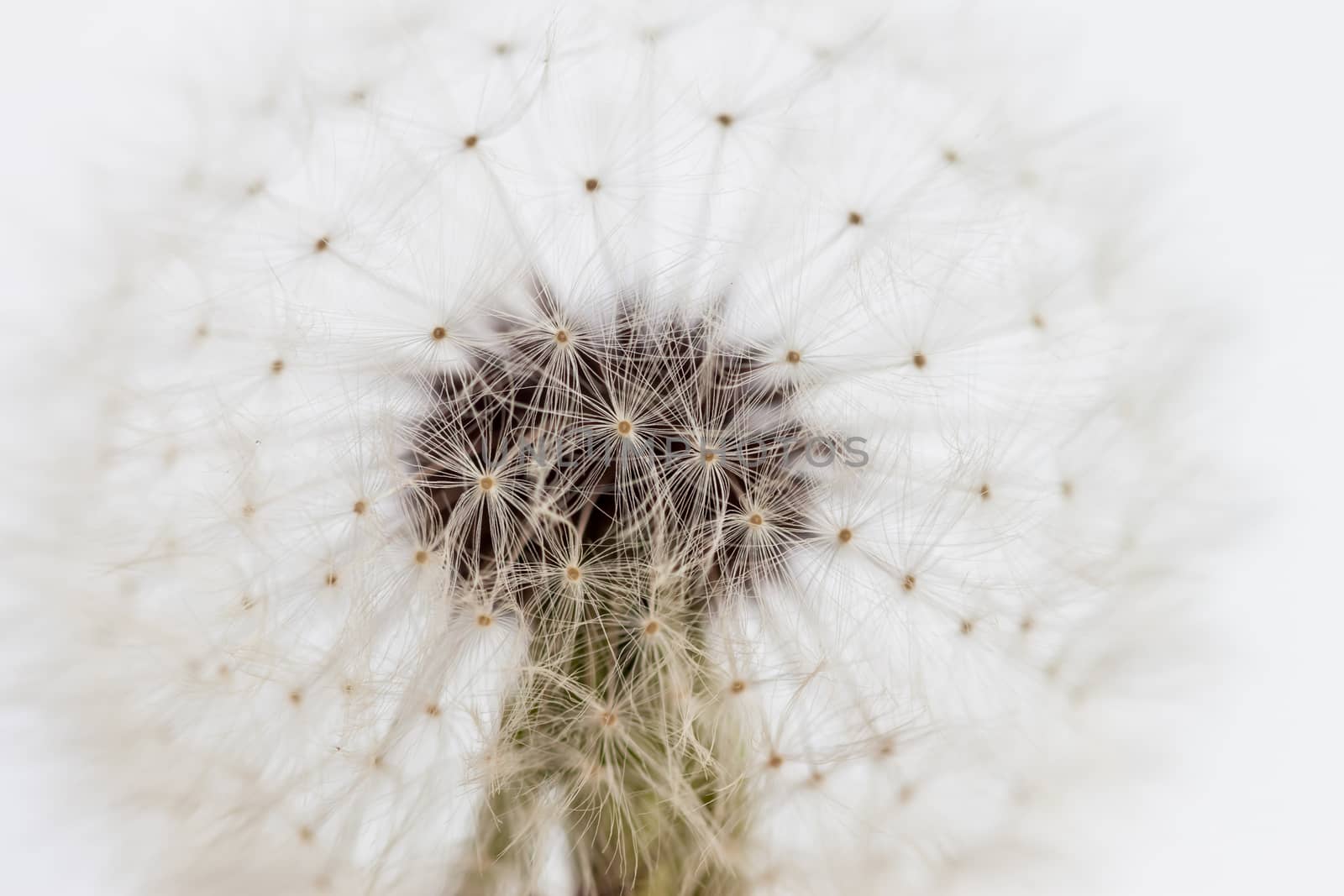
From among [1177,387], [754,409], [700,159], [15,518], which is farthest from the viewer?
[15,518]

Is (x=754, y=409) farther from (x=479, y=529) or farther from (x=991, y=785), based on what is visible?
(x=991, y=785)

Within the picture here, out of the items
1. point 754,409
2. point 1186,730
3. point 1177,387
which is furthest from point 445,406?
point 1186,730

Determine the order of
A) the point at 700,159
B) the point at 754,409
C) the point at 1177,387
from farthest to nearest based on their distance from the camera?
1. the point at 1177,387
2. the point at 700,159
3. the point at 754,409

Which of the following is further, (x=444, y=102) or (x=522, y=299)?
(x=444, y=102)

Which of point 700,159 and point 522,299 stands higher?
point 700,159

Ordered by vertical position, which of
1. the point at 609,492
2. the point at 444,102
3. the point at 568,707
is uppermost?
the point at 444,102

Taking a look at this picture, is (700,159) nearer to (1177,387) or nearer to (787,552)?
(787,552)
